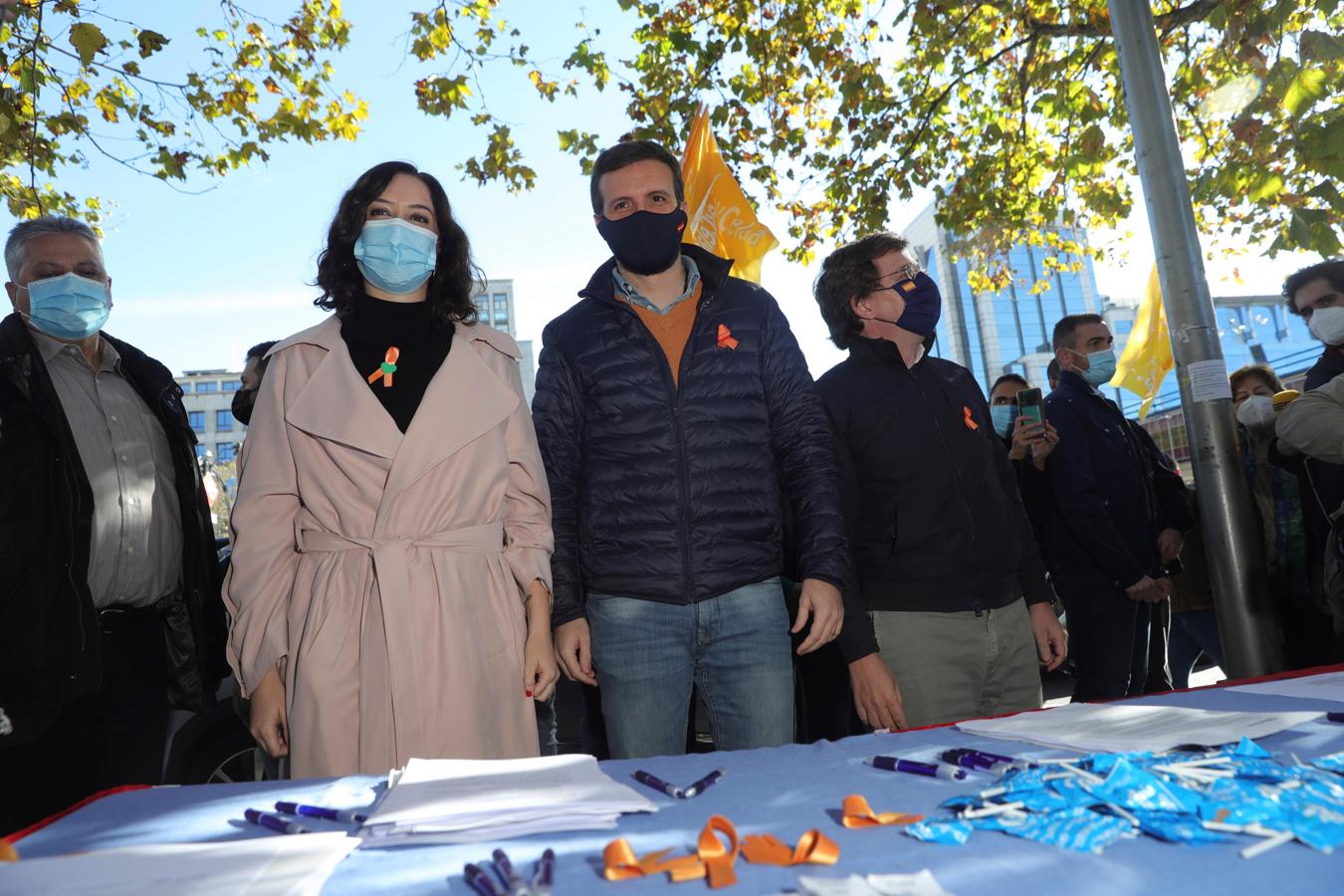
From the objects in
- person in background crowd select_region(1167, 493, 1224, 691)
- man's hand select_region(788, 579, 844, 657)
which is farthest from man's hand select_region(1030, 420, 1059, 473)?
man's hand select_region(788, 579, 844, 657)

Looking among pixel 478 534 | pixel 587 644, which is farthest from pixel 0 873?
pixel 587 644

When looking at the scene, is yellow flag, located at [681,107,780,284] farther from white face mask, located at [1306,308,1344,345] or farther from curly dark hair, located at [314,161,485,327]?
curly dark hair, located at [314,161,485,327]

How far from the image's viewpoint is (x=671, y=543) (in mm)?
2672

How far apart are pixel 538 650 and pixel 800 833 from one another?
1296 mm

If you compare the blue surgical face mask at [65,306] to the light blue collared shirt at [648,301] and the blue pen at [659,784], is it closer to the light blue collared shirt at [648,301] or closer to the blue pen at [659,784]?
the light blue collared shirt at [648,301]

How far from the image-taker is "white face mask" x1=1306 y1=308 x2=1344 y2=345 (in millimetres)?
4004

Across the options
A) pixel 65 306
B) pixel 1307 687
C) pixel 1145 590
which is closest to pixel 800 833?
pixel 1307 687

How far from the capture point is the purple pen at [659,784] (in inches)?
54.6

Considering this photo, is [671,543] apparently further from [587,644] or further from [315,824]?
[315,824]

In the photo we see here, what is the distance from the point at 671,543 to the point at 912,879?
1737 mm

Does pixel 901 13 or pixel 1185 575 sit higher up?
pixel 901 13

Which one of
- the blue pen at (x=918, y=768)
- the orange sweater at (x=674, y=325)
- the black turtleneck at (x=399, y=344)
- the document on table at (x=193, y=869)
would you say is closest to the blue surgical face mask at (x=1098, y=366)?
the orange sweater at (x=674, y=325)

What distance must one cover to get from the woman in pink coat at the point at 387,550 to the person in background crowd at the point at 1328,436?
2997 mm

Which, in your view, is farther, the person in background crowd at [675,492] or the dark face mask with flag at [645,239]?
the dark face mask with flag at [645,239]
